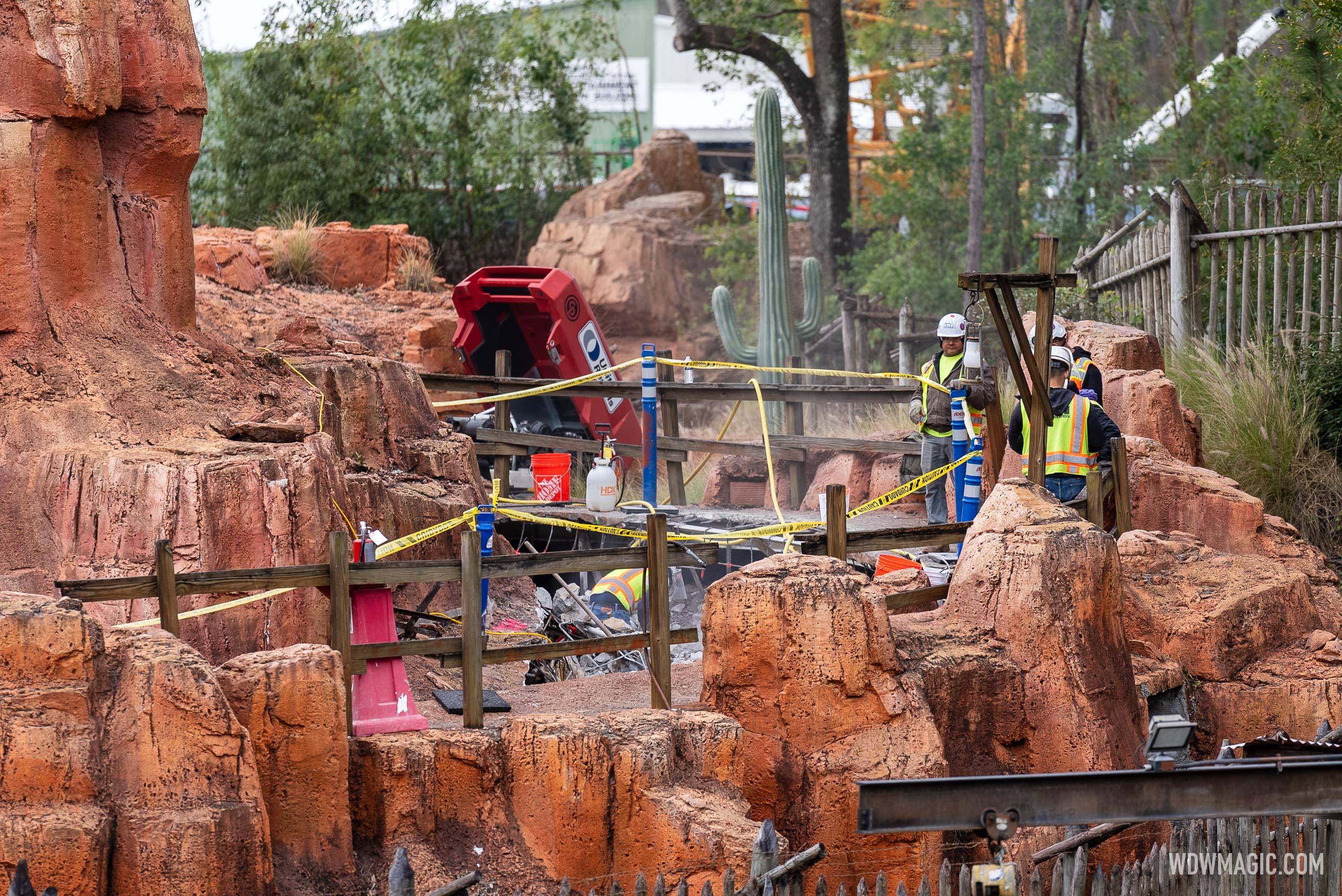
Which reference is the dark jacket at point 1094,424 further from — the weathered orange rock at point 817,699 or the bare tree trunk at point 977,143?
the bare tree trunk at point 977,143

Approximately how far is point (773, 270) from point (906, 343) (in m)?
1.92

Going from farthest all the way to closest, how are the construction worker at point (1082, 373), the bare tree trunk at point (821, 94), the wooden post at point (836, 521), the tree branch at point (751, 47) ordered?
1. the bare tree trunk at point (821, 94)
2. the tree branch at point (751, 47)
3. the construction worker at point (1082, 373)
4. the wooden post at point (836, 521)

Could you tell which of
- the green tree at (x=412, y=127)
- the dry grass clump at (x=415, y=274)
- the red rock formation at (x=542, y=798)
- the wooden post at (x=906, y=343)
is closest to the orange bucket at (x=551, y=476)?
the wooden post at (x=906, y=343)

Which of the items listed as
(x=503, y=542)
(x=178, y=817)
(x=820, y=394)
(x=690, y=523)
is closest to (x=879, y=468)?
(x=820, y=394)

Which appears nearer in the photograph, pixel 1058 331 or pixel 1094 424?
pixel 1094 424

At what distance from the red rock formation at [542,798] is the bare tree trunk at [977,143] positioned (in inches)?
524

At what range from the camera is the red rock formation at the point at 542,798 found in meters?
6.10

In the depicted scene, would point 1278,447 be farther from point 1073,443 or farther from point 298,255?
point 298,255

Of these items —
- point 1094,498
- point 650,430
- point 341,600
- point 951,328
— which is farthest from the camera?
point 650,430

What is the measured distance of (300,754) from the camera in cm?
Answer: 589

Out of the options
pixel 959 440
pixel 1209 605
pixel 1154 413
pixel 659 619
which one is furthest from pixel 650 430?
pixel 659 619

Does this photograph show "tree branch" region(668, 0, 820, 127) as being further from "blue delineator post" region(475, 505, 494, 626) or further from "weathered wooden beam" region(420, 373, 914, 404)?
"blue delineator post" region(475, 505, 494, 626)

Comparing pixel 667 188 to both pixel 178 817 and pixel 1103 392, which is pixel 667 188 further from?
pixel 178 817

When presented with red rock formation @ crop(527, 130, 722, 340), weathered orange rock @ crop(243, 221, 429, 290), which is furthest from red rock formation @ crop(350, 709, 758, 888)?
red rock formation @ crop(527, 130, 722, 340)
